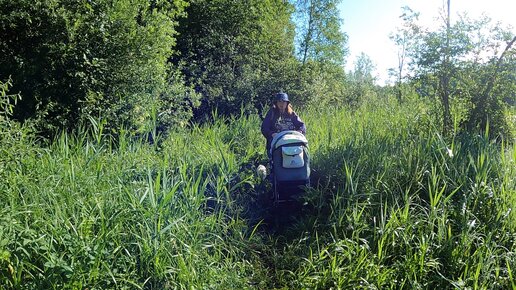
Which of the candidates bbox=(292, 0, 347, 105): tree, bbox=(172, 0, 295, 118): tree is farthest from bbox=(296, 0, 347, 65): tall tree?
bbox=(172, 0, 295, 118): tree

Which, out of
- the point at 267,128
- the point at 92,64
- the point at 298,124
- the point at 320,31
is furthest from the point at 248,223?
the point at 320,31

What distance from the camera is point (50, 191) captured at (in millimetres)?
→ 3080

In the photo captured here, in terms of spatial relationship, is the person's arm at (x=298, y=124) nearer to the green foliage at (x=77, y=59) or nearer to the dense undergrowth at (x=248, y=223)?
the dense undergrowth at (x=248, y=223)

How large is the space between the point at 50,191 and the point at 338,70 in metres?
18.0

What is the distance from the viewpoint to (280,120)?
17.8 ft

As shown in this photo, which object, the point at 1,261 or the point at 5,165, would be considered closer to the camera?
the point at 1,261

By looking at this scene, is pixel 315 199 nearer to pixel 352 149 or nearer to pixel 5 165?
pixel 352 149

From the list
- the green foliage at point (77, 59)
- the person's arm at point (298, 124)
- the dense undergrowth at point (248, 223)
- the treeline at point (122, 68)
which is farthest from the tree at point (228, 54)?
the dense undergrowth at point (248, 223)

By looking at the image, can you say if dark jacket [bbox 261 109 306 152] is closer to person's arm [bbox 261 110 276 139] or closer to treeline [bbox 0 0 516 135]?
person's arm [bbox 261 110 276 139]

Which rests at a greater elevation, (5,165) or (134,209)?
(5,165)

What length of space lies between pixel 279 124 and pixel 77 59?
2972 millimetres

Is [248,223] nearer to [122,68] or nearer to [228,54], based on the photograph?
[122,68]

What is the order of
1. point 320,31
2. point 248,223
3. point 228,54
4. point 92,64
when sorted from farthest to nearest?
point 320,31
point 228,54
point 92,64
point 248,223

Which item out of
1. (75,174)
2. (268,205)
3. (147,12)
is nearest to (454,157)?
(268,205)
